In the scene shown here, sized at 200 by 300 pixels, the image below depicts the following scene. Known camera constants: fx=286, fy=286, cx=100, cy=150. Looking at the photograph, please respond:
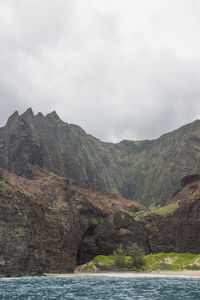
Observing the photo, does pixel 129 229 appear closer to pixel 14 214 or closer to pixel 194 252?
pixel 194 252

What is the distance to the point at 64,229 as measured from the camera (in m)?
85.7

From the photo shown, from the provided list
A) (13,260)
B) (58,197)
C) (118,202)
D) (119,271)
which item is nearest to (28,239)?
(13,260)

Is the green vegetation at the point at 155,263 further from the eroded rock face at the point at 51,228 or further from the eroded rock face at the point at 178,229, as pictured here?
the eroded rock face at the point at 51,228

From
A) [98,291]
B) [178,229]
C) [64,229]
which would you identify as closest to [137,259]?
[64,229]

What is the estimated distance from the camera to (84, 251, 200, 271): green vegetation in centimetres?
8881

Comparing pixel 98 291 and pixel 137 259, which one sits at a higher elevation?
pixel 137 259

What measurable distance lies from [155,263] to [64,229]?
32.5 metres

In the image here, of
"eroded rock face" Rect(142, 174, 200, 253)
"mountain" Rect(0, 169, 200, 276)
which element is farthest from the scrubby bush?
"eroded rock face" Rect(142, 174, 200, 253)

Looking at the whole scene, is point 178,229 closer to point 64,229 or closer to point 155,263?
point 155,263

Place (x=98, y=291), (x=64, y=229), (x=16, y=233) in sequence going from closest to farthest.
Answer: (x=98, y=291) < (x=16, y=233) < (x=64, y=229)

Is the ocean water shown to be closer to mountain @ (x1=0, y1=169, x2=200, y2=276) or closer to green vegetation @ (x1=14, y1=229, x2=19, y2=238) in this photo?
green vegetation @ (x1=14, y1=229, x2=19, y2=238)

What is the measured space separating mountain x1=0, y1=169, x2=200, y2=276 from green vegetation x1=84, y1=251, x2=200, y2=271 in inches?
276

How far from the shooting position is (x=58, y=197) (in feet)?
312

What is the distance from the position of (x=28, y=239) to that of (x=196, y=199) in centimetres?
6584
